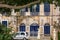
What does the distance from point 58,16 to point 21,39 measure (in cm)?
565

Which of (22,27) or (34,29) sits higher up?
(22,27)

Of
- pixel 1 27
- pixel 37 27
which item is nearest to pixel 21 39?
pixel 37 27

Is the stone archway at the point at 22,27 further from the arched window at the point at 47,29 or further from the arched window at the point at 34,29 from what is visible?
the arched window at the point at 47,29

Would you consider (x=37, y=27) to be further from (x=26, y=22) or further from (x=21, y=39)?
(x=21, y=39)

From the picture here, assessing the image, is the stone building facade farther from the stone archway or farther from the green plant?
the green plant

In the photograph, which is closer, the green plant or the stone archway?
the green plant

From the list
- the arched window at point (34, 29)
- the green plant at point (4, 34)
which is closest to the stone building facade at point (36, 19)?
the arched window at point (34, 29)

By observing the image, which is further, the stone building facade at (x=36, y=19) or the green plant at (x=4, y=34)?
the stone building facade at (x=36, y=19)

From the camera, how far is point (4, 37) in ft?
18.1

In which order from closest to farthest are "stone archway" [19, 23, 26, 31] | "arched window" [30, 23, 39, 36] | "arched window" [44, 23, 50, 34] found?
"arched window" [30, 23, 39, 36], "arched window" [44, 23, 50, 34], "stone archway" [19, 23, 26, 31]

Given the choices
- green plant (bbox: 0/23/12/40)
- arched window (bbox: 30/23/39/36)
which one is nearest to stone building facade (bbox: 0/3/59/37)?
arched window (bbox: 30/23/39/36)

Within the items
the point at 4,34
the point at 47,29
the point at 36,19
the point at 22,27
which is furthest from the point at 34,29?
the point at 4,34

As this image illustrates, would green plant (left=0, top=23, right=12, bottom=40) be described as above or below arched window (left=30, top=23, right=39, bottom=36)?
above

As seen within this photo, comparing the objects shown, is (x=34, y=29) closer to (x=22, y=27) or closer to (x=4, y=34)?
(x=22, y=27)
